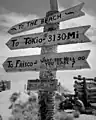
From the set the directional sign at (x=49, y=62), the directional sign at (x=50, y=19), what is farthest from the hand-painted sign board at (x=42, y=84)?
the directional sign at (x=50, y=19)

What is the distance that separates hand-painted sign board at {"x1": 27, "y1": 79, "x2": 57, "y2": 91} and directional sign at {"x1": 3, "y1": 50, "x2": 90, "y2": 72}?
28 centimetres

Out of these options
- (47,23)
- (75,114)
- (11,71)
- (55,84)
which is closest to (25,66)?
(11,71)

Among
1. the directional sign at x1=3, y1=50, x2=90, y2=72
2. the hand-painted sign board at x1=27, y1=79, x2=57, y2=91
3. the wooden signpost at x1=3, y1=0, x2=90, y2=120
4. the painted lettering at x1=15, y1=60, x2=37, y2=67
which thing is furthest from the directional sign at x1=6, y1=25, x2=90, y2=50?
the hand-painted sign board at x1=27, y1=79, x2=57, y2=91

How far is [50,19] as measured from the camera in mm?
4285

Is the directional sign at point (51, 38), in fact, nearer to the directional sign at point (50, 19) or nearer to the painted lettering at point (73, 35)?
the painted lettering at point (73, 35)

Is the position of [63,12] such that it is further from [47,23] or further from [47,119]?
[47,119]

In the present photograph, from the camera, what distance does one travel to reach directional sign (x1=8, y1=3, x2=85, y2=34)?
3.93 metres

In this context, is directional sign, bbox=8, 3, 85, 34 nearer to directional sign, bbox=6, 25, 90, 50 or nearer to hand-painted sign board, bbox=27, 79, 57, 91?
directional sign, bbox=6, 25, 90, 50

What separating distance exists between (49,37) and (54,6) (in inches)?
40.8

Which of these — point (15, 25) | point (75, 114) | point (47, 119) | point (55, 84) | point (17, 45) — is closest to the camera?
point (55, 84)

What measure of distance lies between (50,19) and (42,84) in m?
1.59

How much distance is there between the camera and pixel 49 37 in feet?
13.2

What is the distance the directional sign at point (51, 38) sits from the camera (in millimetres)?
3699

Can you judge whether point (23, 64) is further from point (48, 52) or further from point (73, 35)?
point (73, 35)
